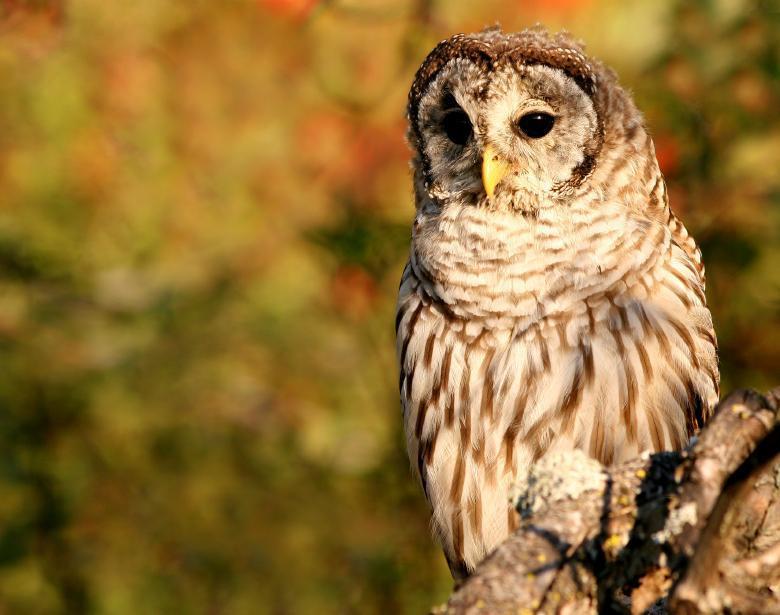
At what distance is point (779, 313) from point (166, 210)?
7.59 ft

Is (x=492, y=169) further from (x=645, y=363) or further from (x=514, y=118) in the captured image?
(x=645, y=363)

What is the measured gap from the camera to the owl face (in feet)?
10.8

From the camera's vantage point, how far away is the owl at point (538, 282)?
10.6ft

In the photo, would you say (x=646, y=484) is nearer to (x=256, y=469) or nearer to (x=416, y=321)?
(x=416, y=321)

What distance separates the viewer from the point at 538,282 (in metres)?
3.26

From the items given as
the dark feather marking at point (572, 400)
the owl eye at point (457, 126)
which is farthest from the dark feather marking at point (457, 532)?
the owl eye at point (457, 126)

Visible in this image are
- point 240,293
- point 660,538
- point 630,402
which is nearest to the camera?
point 660,538

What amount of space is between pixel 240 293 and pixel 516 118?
1.64m

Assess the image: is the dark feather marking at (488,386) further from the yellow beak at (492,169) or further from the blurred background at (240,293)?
the blurred background at (240,293)

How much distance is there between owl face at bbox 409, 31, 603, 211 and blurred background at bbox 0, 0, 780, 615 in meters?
0.70

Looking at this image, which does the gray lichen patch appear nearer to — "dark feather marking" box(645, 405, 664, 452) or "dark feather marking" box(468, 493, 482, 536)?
"dark feather marking" box(645, 405, 664, 452)

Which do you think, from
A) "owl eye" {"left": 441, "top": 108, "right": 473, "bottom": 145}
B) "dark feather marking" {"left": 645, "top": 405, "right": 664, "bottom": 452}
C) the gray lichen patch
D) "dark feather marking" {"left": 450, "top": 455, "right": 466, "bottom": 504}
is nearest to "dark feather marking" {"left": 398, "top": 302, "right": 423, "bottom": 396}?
"dark feather marking" {"left": 450, "top": 455, "right": 466, "bottom": 504}

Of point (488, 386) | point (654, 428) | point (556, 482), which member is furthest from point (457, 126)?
point (556, 482)

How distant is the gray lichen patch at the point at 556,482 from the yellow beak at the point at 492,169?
152cm
